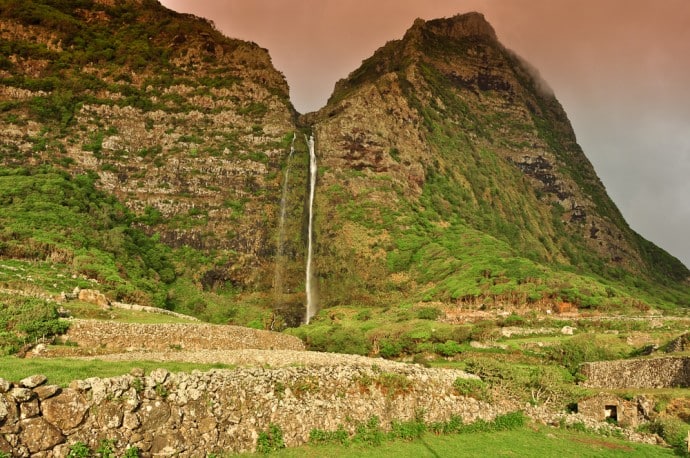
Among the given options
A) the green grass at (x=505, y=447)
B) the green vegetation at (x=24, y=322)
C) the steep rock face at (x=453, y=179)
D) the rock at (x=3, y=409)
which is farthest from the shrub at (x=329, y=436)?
the steep rock face at (x=453, y=179)

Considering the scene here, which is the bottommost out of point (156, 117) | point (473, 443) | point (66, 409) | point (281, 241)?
point (473, 443)

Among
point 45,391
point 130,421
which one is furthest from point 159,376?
point 45,391

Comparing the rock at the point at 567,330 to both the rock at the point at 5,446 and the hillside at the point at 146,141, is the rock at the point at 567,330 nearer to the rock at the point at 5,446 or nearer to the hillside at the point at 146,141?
the hillside at the point at 146,141

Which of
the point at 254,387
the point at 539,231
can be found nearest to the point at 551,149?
the point at 539,231

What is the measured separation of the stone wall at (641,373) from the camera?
27.5 metres

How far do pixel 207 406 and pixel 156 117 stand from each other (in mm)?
87531

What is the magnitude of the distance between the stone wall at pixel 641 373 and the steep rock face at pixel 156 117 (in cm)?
5468

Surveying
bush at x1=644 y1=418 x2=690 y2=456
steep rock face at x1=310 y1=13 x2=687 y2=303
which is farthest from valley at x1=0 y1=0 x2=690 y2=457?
steep rock face at x1=310 y1=13 x2=687 y2=303

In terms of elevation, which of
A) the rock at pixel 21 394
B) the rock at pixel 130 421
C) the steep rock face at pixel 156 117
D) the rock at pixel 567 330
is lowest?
the rock at pixel 130 421

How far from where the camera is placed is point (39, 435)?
456 inches

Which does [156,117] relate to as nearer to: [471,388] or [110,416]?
[471,388]

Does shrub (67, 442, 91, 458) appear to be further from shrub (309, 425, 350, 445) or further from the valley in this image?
shrub (309, 425, 350, 445)

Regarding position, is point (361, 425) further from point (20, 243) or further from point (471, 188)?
point (471, 188)

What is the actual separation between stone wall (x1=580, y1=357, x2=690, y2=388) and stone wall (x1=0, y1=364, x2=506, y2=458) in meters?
14.0
